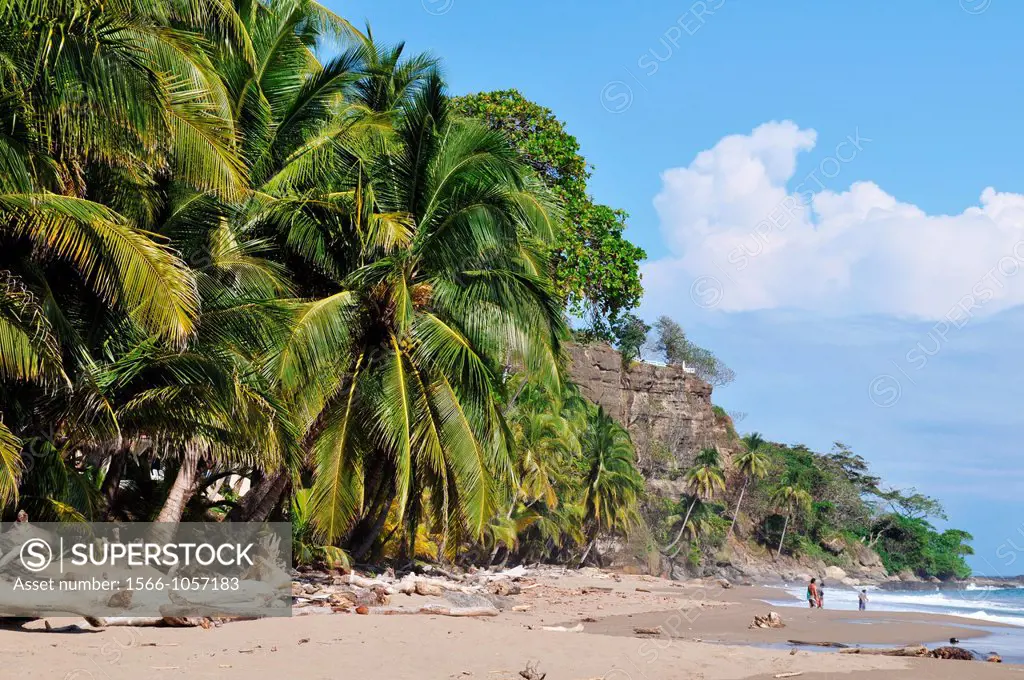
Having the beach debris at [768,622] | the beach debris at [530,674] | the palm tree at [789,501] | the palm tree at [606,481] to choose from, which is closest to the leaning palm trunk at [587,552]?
the palm tree at [606,481]

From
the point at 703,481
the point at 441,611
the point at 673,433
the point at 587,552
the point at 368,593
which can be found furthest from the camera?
the point at 673,433

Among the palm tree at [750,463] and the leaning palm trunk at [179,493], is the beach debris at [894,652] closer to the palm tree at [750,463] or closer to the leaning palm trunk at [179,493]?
the leaning palm trunk at [179,493]

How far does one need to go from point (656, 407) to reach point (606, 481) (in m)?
19.8

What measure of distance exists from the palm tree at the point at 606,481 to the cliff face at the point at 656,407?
990 cm

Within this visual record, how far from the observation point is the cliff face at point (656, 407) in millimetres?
58062

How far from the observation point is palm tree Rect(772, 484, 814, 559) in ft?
224

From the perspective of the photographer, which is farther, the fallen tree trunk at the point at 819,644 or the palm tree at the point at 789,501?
the palm tree at the point at 789,501

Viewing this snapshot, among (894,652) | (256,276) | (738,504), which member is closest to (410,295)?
(256,276)

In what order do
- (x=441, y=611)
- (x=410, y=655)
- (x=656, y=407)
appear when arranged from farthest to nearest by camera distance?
(x=656, y=407) < (x=441, y=611) < (x=410, y=655)

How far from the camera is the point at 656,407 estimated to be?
2520 inches

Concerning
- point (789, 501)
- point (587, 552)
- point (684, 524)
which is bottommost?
point (587, 552)

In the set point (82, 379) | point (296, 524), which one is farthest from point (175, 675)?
point (296, 524)

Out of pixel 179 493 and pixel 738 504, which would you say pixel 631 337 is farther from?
pixel 179 493

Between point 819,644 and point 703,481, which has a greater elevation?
point 703,481
